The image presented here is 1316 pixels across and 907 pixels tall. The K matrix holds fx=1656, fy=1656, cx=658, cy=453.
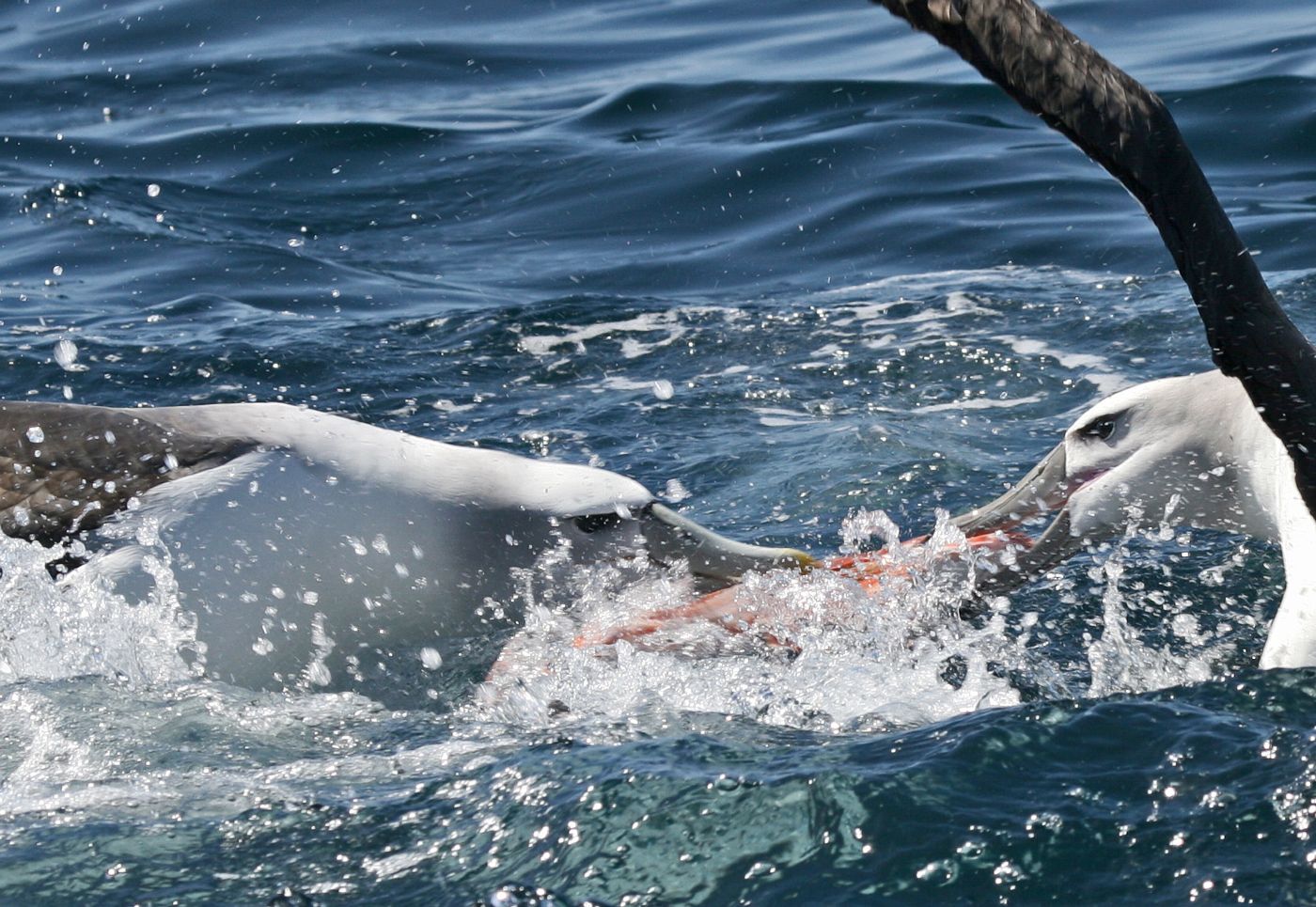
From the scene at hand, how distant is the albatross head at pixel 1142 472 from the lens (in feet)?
15.5

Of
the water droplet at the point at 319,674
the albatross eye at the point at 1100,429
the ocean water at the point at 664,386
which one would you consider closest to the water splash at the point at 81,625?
the ocean water at the point at 664,386

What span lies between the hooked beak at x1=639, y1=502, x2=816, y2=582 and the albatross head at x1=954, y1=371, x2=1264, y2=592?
29.7 inches

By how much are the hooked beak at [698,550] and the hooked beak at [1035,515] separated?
2.59 feet

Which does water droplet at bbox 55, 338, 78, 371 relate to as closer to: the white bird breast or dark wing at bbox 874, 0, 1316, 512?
the white bird breast

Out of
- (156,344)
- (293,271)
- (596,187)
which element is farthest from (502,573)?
(596,187)

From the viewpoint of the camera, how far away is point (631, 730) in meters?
3.51

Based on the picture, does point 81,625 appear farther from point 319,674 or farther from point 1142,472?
point 1142,472

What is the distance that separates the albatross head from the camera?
4738 mm

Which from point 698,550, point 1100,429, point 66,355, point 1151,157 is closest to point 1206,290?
point 1151,157

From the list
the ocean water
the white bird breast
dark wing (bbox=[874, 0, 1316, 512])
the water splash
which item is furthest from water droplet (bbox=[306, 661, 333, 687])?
dark wing (bbox=[874, 0, 1316, 512])

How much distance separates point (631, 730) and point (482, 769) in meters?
0.41

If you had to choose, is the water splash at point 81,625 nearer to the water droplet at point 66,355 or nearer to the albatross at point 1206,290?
the albatross at point 1206,290

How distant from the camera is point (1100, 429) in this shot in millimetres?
5000

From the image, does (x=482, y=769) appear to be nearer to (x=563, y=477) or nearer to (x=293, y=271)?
(x=563, y=477)
